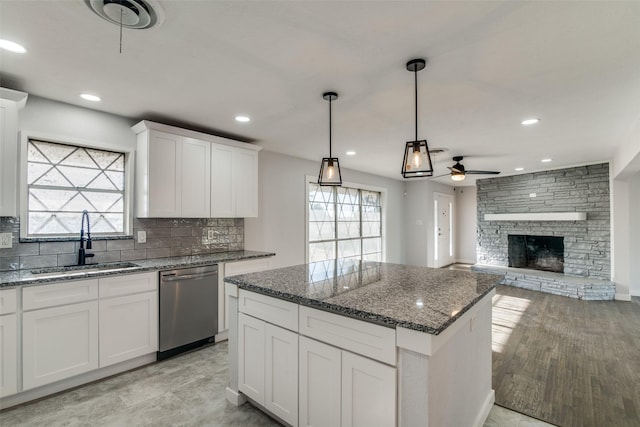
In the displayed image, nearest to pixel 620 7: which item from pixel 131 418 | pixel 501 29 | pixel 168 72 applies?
pixel 501 29

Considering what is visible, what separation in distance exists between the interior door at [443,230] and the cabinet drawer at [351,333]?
6519 mm

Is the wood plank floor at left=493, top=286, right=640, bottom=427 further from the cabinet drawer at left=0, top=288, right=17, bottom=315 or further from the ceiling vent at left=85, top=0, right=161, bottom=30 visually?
the cabinet drawer at left=0, top=288, right=17, bottom=315

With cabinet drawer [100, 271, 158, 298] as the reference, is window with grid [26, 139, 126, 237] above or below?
above

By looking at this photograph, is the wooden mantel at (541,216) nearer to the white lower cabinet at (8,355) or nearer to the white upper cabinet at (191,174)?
the white upper cabinet at (191,174)

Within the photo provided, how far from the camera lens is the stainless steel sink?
252 centimetres

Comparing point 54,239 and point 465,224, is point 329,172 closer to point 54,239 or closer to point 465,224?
point 54,239

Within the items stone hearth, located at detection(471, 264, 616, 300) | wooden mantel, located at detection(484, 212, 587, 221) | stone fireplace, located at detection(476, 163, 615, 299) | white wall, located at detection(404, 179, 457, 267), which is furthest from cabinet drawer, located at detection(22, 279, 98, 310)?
wooden mantel, located at detection(484, 212, 587, 221)

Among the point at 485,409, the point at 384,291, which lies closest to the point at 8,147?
the point at 384,291

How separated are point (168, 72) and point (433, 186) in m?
6.74

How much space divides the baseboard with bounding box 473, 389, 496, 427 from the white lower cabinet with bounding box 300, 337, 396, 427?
940mm

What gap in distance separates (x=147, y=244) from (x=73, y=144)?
1.15 m

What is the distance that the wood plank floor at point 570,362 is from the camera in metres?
2.20

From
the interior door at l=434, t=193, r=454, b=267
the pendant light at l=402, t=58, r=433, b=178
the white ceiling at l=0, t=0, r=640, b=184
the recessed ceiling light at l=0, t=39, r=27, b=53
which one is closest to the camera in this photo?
the white ceiling at l=0, t=0, r=640, b=184

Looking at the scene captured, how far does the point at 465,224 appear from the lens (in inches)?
345
